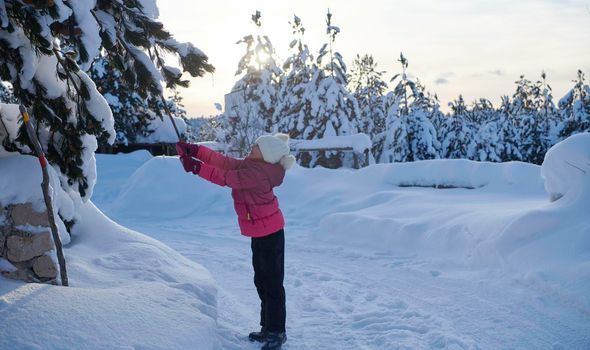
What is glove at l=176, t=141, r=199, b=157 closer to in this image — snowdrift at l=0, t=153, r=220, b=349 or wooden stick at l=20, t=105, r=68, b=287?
wooden stick at l=20, t=105, r=68, b=287

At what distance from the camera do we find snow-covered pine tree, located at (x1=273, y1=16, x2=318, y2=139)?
28047 millimetres

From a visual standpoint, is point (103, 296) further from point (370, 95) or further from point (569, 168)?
point (370, 95)

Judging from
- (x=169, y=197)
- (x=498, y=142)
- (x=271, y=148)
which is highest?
(x=498, y=142)

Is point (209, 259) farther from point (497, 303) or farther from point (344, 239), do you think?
point (497, 303)

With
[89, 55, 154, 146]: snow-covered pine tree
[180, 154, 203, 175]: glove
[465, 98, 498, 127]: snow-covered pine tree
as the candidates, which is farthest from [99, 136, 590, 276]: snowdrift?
[465, 98, 498, 127]: snow-covered pine tree

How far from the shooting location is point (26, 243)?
3.94 metres

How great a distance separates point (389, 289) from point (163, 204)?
9.64m

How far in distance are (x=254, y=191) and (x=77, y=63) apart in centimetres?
221

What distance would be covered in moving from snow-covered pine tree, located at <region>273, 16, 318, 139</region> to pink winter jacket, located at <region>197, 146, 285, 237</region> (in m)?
23.7

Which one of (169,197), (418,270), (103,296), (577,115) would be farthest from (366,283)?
(577,115)

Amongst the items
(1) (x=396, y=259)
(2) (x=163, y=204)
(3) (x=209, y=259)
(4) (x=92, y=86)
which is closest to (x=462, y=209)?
(1) (x=396, y=259)

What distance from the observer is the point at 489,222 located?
707 cm

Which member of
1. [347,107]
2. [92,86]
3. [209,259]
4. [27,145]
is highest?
[347,107]

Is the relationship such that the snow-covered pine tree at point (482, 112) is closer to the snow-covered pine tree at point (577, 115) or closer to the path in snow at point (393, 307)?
the snow-covered pine tree at point (577, 115)
